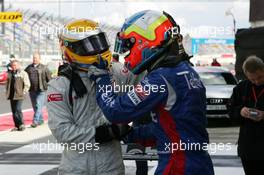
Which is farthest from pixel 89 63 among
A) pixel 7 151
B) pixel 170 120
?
pixel 7 151

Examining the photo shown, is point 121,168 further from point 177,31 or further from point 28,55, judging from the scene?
point 28,55

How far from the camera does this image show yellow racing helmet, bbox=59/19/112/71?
11.0ft

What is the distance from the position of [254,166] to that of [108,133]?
2076 mm

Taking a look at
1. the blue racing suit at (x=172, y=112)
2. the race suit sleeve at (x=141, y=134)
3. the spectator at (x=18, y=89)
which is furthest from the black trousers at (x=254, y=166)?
the spectator at (x=18, y=89)

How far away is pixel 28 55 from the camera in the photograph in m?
48.9

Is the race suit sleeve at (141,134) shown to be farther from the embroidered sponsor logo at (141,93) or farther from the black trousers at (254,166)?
the black trousers at (254,166)

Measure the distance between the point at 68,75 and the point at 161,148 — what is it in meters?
0.74

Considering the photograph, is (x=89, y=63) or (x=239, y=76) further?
(x=239, y=76)

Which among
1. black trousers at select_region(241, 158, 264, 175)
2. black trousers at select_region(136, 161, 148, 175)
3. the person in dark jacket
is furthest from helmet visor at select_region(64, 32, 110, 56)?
black trousers at select_region(136, 161, 148, 175)

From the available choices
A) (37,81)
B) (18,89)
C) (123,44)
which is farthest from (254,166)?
(37,81)

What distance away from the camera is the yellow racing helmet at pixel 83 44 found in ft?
11.0

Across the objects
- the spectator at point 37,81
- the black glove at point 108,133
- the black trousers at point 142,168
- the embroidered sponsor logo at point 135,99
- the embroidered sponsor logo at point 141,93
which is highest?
the embroidered sponsor logo at point 141,93

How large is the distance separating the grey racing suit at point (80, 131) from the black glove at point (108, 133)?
0.03m

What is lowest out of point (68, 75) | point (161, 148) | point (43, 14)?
point (43, 14)
